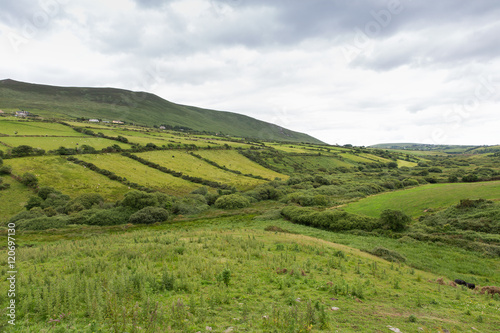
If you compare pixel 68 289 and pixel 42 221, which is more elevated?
pixel 68 289

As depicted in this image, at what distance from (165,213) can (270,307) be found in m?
38.6

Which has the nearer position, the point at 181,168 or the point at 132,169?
the point at 132,169

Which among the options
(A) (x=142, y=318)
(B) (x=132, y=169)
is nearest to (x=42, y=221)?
(B) (x=132, y=169)

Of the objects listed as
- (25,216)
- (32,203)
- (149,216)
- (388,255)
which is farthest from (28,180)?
(388,255)

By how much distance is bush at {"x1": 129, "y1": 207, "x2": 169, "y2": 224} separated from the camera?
4206 cm

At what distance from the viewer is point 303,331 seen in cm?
748

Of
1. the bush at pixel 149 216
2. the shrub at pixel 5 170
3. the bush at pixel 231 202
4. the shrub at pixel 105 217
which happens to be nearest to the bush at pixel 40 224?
the shrub at pixel 105 217

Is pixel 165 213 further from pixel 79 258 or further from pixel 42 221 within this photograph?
pixel 79 258

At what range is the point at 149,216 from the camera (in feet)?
139

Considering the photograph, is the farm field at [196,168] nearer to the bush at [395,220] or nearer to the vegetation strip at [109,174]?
the vegetation strip at [109,174]

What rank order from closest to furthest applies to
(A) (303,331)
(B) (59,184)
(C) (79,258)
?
(A) (303,331), (C) (79,258), (B) (59,184)

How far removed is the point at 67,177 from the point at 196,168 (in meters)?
38.3

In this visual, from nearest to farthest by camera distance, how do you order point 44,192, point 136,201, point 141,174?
1. point 136,201
2. point 44,192
3. point 141,174

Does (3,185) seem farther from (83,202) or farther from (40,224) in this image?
(40,224)
